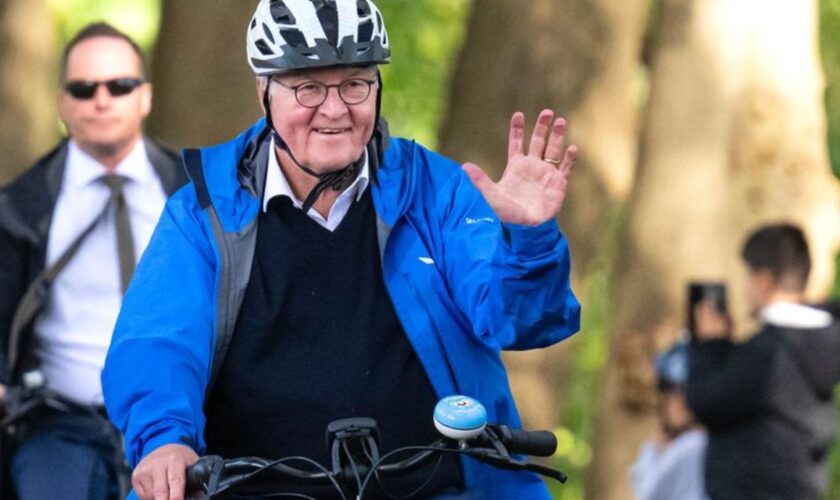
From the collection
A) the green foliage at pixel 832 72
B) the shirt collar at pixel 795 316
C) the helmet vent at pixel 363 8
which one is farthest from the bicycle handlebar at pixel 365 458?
the green foliage at pixel 832 72

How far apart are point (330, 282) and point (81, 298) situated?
2.37 metres

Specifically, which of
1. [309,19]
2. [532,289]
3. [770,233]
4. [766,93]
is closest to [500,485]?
[532,289]

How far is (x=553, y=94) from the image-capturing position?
14.7 metres

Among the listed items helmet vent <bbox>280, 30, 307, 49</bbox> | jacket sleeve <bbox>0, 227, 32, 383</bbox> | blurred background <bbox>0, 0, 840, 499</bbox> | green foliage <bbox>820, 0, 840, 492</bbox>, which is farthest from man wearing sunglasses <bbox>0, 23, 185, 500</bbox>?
green foliage <bbox>820, 0, 840, 492</bbox>

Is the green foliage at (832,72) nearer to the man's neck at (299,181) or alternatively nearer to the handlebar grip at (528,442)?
the man's neck at (299,181)

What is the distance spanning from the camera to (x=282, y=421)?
18.0 ft

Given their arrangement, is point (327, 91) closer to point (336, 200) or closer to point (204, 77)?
point (336, 200)

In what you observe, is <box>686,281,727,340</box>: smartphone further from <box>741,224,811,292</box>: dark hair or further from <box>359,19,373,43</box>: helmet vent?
<box>359,19,373,43</box>: helmet vent

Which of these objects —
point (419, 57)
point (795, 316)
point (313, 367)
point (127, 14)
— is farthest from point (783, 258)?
point (127, 14)

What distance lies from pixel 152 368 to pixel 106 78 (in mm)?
2934

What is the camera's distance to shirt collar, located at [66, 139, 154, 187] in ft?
25.9

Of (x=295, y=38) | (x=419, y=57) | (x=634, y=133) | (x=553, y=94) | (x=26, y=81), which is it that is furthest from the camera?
(x=419, y=57)

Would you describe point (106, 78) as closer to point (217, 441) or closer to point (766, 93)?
point (217, 441)

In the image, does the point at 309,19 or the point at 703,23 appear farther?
the point at 703,23
